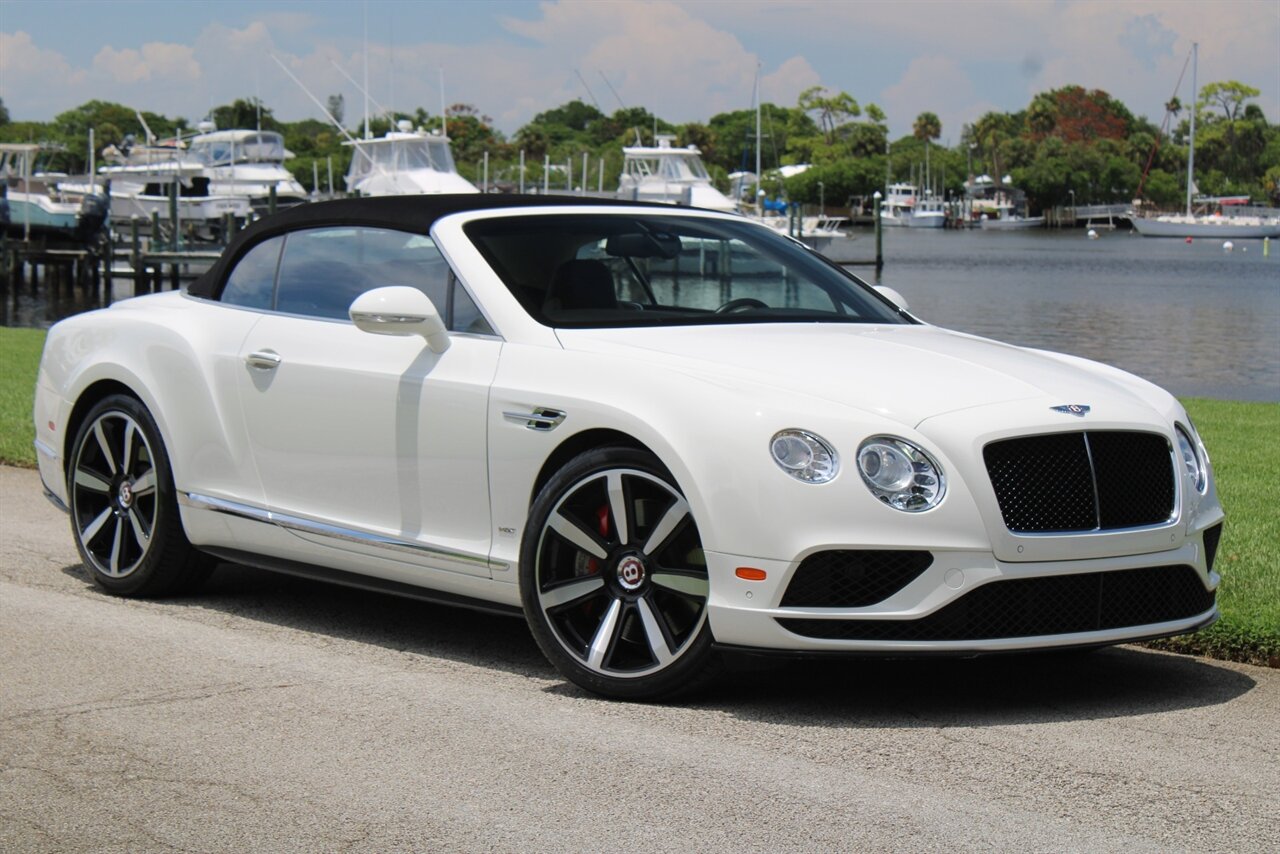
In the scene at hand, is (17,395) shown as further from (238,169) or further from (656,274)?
(238,169)

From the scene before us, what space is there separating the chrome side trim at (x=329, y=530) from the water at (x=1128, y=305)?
20385mm

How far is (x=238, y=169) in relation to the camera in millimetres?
79812

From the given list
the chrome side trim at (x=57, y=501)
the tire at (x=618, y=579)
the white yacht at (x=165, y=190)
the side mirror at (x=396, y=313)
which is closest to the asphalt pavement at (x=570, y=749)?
the tire at (x=618, y=579)

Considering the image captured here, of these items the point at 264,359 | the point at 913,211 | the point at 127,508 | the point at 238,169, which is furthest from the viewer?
the point at 913,211

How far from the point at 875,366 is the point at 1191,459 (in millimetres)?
1106

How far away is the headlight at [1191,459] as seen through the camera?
217 inches

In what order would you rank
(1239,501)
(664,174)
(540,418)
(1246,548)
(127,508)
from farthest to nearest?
(664,174), (1239,501), (1246,548), (127,508), (540,418)

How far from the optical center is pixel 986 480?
4949mm

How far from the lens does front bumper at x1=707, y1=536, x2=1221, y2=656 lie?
4945mm

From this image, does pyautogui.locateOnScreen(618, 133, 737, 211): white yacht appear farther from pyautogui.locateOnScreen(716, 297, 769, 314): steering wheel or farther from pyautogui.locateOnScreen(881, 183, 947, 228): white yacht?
pyautogui.locateOnScreen(881, 183, 947, 228): white yacht

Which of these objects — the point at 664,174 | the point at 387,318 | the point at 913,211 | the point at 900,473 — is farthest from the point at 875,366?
the point at 913,211

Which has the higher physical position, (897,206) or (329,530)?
(897,206)

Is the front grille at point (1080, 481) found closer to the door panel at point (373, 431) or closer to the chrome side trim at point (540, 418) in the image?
the chrome side trim at point (540, 418)

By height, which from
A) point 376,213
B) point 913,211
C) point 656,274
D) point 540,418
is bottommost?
point 540,418
